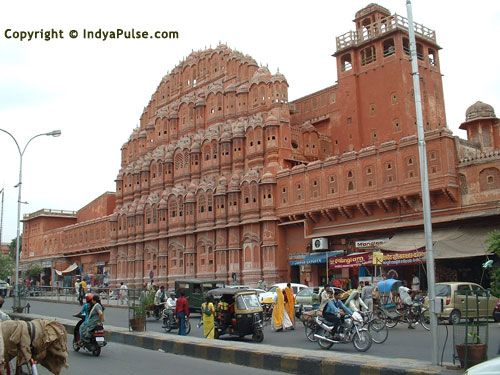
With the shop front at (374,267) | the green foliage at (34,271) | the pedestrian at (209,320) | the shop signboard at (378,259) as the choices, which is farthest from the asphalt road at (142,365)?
the green foliage at (34,271)

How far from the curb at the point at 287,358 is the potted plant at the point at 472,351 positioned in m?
0.38

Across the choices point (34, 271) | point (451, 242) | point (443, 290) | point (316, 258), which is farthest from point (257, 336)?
point (34, 271)

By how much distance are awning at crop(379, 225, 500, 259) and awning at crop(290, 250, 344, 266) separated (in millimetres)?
4194

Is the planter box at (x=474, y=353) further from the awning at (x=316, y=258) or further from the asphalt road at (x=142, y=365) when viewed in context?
the awning at (x=316, y=258)

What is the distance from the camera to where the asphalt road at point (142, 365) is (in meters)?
10.7

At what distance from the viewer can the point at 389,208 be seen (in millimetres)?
30594

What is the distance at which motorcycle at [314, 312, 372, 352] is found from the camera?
43.1ft

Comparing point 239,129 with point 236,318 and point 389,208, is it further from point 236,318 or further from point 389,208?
point 236,318

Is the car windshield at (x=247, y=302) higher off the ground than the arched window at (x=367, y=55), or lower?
lower

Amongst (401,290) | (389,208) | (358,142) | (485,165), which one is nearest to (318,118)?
(358,142)

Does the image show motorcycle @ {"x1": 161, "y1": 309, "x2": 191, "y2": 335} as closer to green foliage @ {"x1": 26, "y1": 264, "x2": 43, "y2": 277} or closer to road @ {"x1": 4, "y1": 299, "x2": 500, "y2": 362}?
road @ {"x1": 4, "y1": 299, "x2": 500, "y2": 362}

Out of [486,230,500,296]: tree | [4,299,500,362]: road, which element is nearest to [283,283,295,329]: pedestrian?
[4,299,500,362]: road

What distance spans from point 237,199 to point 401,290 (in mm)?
22253

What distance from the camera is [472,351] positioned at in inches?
336
